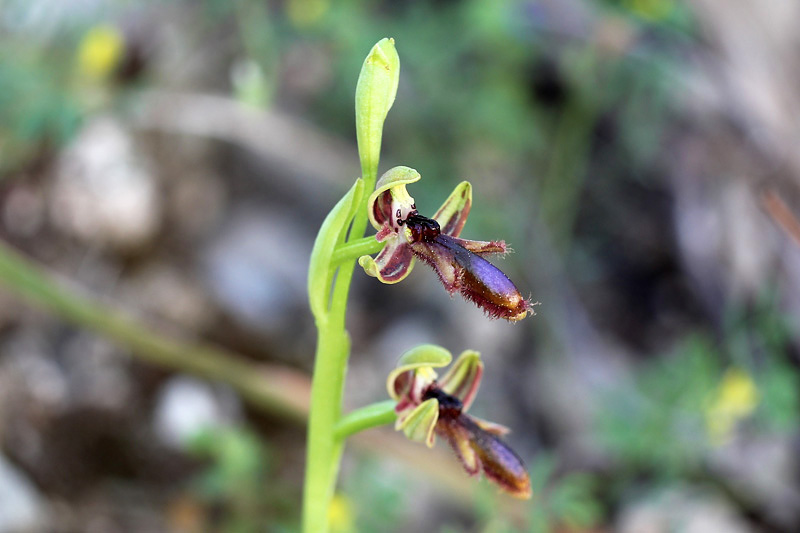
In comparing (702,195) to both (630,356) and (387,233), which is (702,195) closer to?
(630,356)

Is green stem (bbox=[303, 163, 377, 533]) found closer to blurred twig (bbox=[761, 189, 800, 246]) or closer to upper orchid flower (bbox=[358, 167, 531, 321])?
upper orchid flower (bbox=[358, 167, 531, 321])

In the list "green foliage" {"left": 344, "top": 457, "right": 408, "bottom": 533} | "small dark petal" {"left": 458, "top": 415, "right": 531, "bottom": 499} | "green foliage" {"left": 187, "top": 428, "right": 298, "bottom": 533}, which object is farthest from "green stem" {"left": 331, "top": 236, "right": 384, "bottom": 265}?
"green foliage" {"left": 187, "top": 428, "right": 298, "bottom": 533}

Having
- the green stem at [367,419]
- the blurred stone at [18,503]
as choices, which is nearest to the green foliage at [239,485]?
the blurred stone at [18,503]

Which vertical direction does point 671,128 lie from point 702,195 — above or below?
above

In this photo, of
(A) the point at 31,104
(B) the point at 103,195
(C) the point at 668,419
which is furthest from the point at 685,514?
(A) the point at 31,104

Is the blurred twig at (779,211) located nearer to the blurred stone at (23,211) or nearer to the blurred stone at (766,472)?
the blurred stone at (766,472)

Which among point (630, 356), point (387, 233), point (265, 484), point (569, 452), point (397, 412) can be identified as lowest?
point (397, 412)

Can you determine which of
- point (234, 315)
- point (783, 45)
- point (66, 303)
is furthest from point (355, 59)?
point (783, 45)
